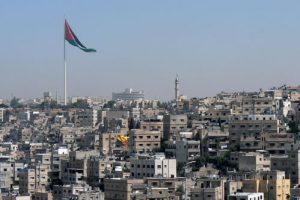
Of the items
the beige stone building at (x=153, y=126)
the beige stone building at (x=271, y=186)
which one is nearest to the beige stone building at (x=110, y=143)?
the beige stone building at (x=153, y=126)

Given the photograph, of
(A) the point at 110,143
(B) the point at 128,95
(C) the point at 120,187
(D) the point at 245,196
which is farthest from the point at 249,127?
(B) the point at 128,95

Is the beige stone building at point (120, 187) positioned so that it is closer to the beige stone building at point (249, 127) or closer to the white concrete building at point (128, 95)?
the beige stone building at point (249, 127)

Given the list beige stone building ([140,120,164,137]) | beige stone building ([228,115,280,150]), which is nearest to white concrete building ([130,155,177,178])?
beige stone building ([228,115,280,150])

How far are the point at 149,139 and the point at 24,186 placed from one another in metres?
7.48

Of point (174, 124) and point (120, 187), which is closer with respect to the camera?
point (120, 187)

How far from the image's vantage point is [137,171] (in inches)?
1505

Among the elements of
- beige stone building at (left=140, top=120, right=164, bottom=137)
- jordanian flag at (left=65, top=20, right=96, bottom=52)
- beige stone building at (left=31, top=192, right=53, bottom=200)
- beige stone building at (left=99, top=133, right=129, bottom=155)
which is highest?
jordanian flag at (left=65, top=20, right=96, bottom=52)

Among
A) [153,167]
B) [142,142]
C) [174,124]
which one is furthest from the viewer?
[174,124]

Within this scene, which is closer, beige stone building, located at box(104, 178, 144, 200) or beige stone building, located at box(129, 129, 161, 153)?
beige stone building, located at box(104, 178, 144, 200)

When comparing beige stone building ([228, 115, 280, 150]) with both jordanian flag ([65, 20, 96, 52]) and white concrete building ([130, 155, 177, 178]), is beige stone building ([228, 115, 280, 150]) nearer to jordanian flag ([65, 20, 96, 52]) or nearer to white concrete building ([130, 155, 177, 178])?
white concrete building ([130, 155, 177, 178])

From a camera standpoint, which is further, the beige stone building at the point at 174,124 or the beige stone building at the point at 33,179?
the beige stone building at the point at 174,124

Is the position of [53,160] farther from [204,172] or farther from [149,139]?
[204,172]

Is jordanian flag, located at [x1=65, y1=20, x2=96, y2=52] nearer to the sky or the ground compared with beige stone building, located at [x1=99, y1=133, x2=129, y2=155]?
nearer to the sky

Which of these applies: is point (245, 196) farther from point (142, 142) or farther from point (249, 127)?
point (142, 142)
